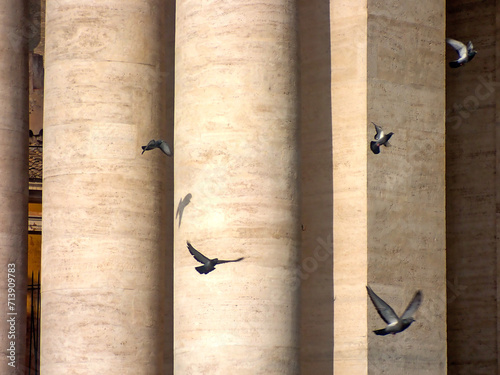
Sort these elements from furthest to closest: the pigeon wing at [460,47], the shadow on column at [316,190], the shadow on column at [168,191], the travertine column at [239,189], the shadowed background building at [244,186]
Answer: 1. the shadow on column at [168,191]
2. the pigeon wing at [460,47]
3. the shadow on column at [316,190]
4. the shadowed background building at [244,186]
5. the travertine column at [239,189]

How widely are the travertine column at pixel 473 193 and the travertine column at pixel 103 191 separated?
282 inches

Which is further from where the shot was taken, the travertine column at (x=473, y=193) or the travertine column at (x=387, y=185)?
the travertine column at (x=473, y=193)

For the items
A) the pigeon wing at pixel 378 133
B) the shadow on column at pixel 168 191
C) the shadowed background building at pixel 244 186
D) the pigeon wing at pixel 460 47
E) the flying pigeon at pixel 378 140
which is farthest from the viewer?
the shadow on column at pixel 168 191

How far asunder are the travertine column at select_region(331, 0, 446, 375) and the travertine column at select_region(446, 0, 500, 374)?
567 cm

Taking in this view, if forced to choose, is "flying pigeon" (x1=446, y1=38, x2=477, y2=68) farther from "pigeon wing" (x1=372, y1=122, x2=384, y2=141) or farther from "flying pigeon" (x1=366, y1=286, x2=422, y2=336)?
"flying pigeon" (x1=366, y1=286, x2=422, y2=336)

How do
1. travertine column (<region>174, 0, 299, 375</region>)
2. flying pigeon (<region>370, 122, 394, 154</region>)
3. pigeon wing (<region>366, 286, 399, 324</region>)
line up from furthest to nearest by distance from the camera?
flying pigeon (<region>370, 122, 394, 154</region>) → pigeon wing (<region>366, 286, 399, 324</region>) → travertine column (<region>174, 0, 299, 375</region>)

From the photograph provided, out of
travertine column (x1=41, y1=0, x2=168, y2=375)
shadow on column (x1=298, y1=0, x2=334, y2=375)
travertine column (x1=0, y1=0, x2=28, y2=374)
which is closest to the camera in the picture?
shadow on column (x1=298, y1=0, x2=334, y2=375)

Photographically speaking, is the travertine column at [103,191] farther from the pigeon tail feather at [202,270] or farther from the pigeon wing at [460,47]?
the pigeon wing at [460,47]

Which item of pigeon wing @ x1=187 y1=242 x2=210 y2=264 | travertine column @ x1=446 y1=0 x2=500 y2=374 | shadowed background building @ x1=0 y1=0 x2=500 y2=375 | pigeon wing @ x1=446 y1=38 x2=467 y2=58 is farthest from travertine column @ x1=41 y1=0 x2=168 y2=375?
travertine column @ x1=446 y1=0 x2=500 y2=374

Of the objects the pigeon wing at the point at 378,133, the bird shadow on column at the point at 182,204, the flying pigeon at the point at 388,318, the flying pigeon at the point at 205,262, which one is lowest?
the flying pigeon at the point at 388,318

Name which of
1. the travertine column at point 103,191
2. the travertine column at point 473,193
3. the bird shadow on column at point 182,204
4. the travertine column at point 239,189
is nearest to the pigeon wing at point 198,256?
the travertine column at point 239,189

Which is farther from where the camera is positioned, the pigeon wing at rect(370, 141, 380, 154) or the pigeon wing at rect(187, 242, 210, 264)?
the pigeon wing at rect(370, 141, 380, 154)

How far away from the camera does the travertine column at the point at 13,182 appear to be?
2359 centimetres

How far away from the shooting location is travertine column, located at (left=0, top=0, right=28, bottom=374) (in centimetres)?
2359
